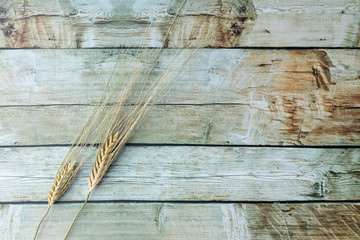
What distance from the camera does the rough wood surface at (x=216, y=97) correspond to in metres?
1.04

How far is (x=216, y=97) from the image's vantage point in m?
1.06

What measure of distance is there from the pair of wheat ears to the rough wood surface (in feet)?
0.12

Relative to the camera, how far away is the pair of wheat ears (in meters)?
0.98

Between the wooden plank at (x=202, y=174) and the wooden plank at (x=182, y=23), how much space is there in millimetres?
407

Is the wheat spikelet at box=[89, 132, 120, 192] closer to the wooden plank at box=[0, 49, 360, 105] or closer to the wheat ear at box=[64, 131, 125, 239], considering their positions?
the wheat ear at box=[64, 131, 125, 239]

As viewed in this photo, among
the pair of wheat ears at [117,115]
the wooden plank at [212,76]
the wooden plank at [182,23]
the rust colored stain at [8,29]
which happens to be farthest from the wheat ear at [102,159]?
the rust colored stain at [8,29]

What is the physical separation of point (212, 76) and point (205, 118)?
0.53ft

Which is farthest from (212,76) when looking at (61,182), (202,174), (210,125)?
(61,182)

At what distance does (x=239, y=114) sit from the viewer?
1060 mm

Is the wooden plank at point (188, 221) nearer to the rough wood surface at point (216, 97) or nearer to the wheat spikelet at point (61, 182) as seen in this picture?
the wheat spikelet at point (61, 182)

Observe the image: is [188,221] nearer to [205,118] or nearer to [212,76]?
[205,118]

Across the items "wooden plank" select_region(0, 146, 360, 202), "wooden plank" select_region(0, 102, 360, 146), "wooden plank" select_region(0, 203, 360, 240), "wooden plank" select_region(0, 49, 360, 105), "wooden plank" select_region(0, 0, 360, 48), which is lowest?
"wooden plank" select_region(0, 203, 360, 240)

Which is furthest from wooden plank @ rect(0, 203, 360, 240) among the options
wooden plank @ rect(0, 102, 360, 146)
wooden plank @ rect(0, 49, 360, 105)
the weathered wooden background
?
wooden plank @ rect(0, 49, 360, 105)

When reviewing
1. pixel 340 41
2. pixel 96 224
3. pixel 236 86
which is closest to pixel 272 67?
pixel 236 86
